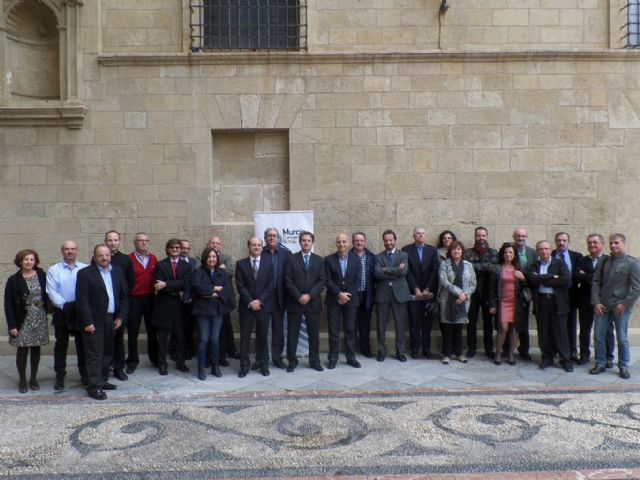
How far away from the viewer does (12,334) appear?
21.6ft

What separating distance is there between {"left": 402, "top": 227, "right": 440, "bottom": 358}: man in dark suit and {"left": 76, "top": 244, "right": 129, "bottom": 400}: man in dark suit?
12.3ft

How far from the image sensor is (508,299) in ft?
25.1

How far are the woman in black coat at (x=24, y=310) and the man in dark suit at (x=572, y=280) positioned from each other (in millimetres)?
6380

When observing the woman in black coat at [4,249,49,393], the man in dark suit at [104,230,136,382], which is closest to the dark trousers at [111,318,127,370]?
the man in dark suit at [104,230,136,382]

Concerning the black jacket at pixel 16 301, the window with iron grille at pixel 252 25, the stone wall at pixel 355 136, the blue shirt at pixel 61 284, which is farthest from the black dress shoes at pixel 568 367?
the black jacket at pixel 16 301

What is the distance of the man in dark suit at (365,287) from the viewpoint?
26.0ft

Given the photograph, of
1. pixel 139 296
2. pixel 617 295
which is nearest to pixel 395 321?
pixel 617 295

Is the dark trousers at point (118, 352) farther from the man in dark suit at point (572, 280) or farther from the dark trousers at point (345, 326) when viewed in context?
the man in dark suit at point (572, 280)

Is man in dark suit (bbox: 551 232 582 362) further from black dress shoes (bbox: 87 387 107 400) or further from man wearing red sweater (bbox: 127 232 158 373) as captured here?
black dress shoes (bbox: 87 387 107 400)

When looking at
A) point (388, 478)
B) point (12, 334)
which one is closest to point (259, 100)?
point (12, 334)

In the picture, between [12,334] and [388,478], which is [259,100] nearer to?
[12,334]

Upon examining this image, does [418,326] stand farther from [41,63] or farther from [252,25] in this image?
[41,63]

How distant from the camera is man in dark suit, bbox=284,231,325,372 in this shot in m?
7.45

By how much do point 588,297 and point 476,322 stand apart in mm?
1470
